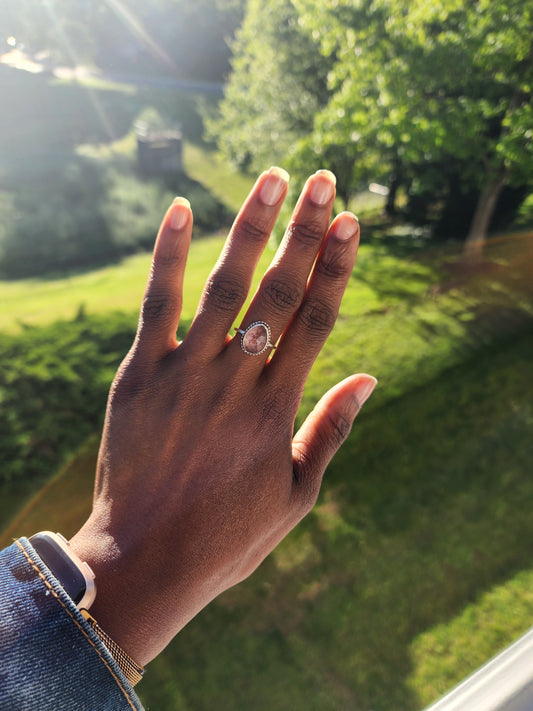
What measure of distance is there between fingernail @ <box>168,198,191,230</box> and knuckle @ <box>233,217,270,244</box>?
0.19 metres

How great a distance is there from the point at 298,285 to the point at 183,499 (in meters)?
0.87

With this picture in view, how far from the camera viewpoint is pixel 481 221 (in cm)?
940

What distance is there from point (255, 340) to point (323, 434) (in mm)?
504

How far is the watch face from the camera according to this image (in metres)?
1.32

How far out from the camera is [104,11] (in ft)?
54.8

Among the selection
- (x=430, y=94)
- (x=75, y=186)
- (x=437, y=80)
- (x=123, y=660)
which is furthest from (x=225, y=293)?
(x=75, y=186)

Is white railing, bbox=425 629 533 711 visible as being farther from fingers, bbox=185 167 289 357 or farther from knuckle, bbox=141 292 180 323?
knuckle, bbox=141 292 180 323

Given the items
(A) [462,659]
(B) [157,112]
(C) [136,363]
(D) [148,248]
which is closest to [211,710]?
(A) [462,659]

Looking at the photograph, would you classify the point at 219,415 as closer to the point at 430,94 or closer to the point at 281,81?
the point at 430,94

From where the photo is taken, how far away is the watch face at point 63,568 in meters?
1.32

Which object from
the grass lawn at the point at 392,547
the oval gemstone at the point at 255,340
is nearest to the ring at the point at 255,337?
the oval gemstone at the point at 255,340

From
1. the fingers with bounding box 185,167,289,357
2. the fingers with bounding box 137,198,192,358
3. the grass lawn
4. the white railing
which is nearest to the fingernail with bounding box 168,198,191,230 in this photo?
the fingers with bounding box 137,198,192,358

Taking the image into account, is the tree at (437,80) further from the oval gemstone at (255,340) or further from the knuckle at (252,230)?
the oval gemstone at (255,340)

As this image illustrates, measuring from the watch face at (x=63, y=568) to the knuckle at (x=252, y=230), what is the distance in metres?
1.19
